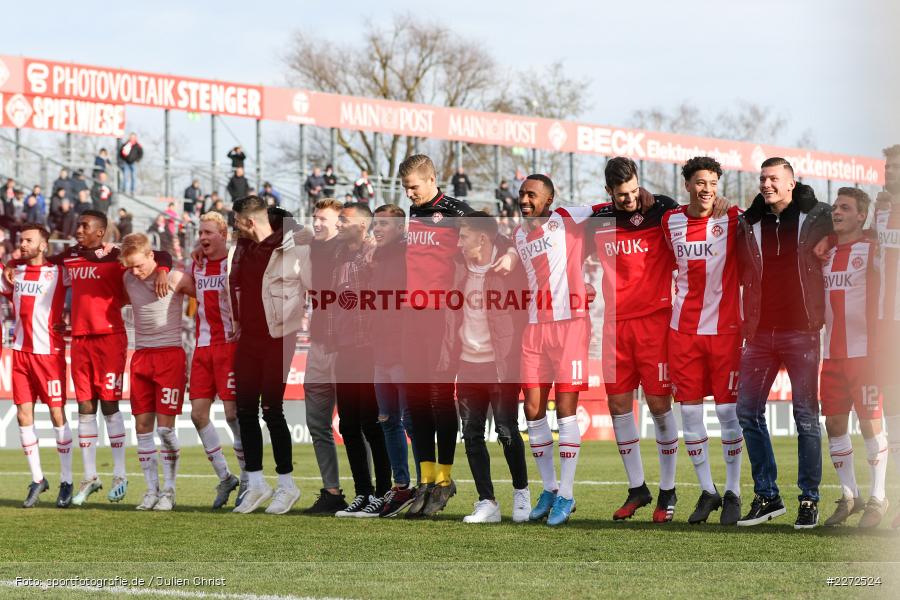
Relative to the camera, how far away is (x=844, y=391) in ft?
24.8

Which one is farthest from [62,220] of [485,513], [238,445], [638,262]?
[638,262]

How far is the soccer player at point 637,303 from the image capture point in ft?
25.4

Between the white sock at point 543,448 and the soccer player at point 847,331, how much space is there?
5.99ft

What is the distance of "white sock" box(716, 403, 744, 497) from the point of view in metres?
7.65

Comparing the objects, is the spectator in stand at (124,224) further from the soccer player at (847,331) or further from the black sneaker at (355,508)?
the soccer player at (847,331)

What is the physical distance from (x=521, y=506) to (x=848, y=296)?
8.36 feet

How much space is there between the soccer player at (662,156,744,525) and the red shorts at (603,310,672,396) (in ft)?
0.26

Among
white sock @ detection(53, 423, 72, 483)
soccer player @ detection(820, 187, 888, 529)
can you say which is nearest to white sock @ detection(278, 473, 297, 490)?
white sock @ detection(53, 423, 72, 483)

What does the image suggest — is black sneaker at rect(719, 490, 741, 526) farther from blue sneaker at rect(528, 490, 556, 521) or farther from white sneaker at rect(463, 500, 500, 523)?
white sneaker at rect(463, 500, 500, 523)

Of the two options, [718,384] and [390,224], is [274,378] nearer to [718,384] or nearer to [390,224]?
[390,224]

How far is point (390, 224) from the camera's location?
8758 mm

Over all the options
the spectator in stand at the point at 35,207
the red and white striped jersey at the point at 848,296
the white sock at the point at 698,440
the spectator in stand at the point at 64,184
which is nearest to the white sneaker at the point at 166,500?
the white sock at the point at 698,440

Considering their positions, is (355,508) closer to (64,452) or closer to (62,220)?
(64,452)

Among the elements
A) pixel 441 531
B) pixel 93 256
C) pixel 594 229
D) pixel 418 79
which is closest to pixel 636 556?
pixel 441 531
